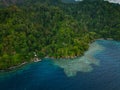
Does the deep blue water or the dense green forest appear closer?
the deep blue water

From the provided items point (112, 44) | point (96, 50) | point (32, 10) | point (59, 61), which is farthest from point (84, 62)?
point (32, 10)

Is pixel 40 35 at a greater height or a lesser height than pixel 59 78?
greater

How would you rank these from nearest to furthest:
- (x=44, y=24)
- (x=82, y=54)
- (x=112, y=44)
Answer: (x=82, y=54) < (x=112, y=44) < (x=44, y=24)

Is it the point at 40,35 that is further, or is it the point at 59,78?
the point at 40,35

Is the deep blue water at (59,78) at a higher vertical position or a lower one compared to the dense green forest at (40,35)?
lower

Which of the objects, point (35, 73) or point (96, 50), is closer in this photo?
point (35, 73)

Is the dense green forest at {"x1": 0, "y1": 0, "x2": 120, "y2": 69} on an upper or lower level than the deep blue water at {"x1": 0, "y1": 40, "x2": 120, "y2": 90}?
upper

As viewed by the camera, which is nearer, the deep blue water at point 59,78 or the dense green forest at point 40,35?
the deep blue water at point 59,78

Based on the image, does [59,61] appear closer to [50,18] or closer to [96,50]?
[96,50]
